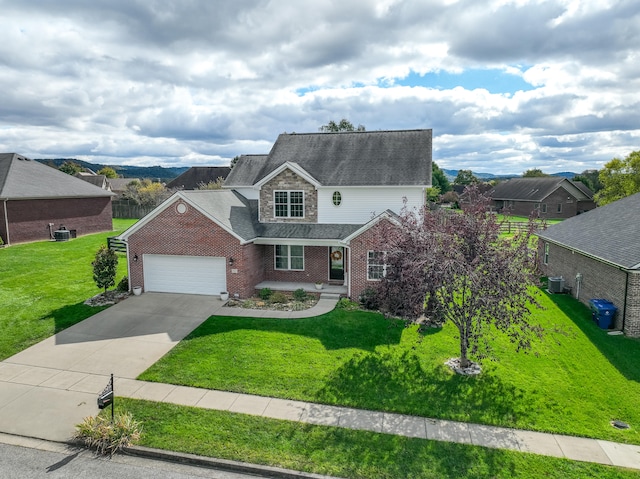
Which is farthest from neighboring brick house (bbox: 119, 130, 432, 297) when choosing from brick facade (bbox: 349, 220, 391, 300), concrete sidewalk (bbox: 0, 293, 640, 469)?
concrete sidewalk (bbox: 0, 293, 640, 469)

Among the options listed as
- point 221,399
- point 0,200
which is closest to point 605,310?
point 221,399

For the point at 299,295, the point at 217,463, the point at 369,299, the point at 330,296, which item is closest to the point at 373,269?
the point at 369,299

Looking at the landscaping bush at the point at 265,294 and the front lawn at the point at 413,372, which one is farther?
the landscaping bush at the point at 265,294

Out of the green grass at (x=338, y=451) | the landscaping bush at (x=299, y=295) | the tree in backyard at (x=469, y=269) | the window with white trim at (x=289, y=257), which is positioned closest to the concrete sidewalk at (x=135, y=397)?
the green grass at (x=338, y=451)

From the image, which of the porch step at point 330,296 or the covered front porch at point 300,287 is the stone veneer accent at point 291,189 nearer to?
the covered front porch at point 300,287

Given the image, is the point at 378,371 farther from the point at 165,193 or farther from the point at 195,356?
the point at 165,193

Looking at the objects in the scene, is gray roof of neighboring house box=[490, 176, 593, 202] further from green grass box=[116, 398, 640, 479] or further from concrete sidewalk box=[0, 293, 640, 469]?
green grass box=[116, 398, 640, 479]
